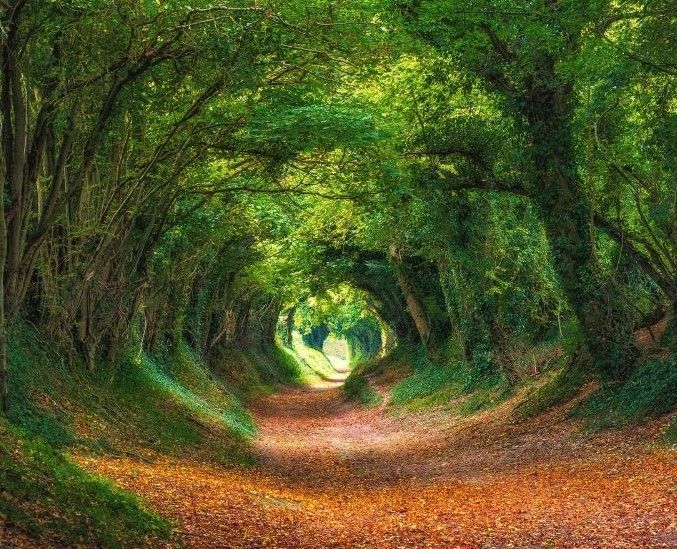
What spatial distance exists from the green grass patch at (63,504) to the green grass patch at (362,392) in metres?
25.7

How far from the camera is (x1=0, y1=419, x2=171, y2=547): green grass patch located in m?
6.59

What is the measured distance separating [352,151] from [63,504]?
9.93 m

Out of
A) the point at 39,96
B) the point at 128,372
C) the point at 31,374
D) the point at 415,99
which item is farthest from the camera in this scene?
the point at 128,372

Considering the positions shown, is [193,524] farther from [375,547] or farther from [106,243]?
[106,243]

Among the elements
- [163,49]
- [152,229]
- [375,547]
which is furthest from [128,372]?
[375,547]

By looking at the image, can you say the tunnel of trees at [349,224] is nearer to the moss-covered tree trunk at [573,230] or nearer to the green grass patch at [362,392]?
the moss-covered tree trunk at [573,230]

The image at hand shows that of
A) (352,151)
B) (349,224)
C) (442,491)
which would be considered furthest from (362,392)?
(442,491)

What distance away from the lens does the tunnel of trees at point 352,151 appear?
10.9 meters

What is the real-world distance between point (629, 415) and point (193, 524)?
32.2ft

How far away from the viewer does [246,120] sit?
14.3 meters

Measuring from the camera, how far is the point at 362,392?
38.8 meters

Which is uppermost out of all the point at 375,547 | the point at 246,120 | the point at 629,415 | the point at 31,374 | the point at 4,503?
the point at 246,120

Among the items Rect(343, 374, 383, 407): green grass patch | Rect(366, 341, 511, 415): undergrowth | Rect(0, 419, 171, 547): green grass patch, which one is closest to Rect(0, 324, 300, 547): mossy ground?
Rect(0, 419, 171, 547): green grass patch

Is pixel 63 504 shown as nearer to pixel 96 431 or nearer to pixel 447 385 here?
pixel 96 431
